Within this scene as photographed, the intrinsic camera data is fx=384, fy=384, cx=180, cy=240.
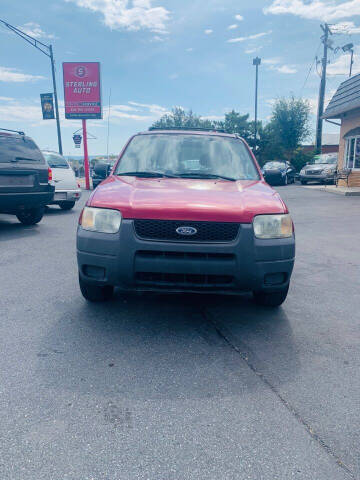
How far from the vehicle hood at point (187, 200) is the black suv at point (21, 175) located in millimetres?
4206

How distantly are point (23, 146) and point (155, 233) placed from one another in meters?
5.49

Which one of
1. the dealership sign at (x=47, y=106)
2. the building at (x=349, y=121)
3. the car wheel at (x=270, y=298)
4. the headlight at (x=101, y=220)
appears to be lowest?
the car wheel at (x=270, y=298)

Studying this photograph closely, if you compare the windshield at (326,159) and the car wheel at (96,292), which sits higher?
the windshield at (326,159)

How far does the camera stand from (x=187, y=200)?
2967 mm

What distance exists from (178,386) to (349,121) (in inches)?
763

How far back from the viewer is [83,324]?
3250mm

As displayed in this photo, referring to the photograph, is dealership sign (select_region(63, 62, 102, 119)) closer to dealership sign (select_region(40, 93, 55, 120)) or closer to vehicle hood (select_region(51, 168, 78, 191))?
dealership sign (select_region(40, 93, 55, 120))

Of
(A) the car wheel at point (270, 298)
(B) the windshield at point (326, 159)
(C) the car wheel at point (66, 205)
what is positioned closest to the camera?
(A) the car wheel at point (270, 298)

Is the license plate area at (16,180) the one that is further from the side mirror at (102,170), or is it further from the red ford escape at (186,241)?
the red ford escape at (186,241)

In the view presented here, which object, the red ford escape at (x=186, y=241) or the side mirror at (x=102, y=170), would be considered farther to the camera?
the side mirror at (x=102, y=170)

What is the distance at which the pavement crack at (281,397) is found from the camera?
180 cm

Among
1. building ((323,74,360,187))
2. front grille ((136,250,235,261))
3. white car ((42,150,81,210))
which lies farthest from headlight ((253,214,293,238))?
building ((323,74,360,187))

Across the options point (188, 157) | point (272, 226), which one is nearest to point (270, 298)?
point (272, 226)

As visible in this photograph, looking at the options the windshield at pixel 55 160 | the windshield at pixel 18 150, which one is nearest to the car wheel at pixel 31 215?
the windshield at pixel 18 150
